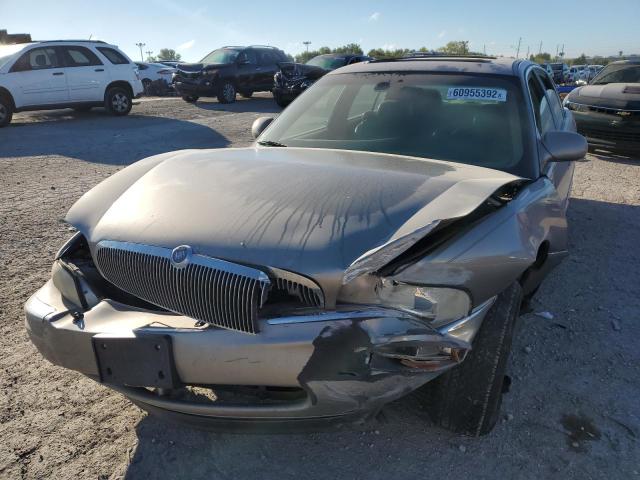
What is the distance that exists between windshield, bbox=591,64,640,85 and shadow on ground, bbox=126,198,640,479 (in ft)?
26.6

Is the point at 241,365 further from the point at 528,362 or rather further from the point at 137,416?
the point at 528,362

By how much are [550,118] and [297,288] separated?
298 cm

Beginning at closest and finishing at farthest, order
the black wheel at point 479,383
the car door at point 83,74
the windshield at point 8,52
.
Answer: the black wheel at point 479,383
the windshield at point 8,52
the car door at point 83,74

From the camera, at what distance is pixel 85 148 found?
9430 mm

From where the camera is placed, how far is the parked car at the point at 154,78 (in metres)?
23.9

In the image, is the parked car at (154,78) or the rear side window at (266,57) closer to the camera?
the rear side window at (266,57)

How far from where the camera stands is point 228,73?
16719 mm

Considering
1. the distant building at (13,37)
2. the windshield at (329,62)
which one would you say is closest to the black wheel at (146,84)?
the distant building at (13,37)

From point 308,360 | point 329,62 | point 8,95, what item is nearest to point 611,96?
point 308,360

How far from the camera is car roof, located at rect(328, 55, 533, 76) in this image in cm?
328

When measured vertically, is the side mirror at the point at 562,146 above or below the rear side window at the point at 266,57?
below

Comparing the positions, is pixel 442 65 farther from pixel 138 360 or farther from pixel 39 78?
pixel 39 78

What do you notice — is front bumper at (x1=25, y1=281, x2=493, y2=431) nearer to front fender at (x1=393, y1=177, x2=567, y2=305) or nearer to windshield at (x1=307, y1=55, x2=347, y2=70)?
front fender at (x1=393, y1=177, x2=567, y2=305)

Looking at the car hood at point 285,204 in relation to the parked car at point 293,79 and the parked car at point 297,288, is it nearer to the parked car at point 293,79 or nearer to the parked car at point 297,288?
the parked car at point 297,288
